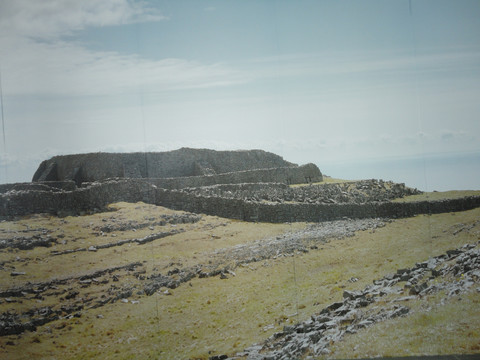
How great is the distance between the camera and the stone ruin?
1316cm

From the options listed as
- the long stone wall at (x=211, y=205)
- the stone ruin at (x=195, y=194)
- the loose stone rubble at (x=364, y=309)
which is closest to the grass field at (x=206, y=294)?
the loose stone rubble at (x=364, y=309)

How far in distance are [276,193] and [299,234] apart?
6.96 m

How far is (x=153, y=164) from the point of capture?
28.0 meters

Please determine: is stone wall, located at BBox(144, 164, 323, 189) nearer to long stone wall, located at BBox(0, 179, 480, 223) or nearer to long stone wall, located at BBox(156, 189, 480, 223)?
long stone wall, located at BBox(156, 189, 480, 223)

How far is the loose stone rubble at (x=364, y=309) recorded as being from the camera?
773cm

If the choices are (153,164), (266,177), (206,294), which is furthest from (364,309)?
(153,164)

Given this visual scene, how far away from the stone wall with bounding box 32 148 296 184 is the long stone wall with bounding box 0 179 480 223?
18.8 feet

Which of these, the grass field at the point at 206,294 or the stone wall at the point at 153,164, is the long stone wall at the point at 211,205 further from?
the stone wall at the point at 153,164

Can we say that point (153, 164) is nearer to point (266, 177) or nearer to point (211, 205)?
point (266, 177)

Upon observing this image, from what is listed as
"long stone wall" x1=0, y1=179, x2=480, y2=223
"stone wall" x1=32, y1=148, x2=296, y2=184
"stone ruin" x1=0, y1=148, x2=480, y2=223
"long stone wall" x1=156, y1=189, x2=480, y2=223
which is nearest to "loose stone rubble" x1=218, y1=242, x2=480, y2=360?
"long stone wall" x1=0, y1=179, x2=480, y2=223

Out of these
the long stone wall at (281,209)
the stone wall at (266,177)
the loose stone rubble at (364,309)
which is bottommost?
the loose stone rubble at (364,309)

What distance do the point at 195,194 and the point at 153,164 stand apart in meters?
11.3

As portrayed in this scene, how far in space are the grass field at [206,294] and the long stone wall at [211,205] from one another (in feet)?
2.54

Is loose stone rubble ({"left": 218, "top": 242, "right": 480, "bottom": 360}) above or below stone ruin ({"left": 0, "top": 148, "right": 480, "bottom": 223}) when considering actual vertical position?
below
